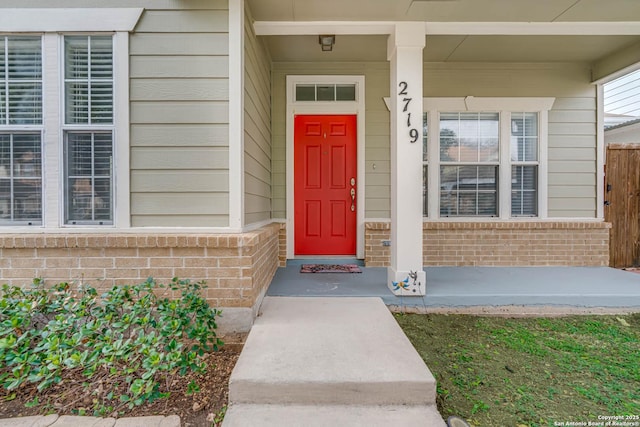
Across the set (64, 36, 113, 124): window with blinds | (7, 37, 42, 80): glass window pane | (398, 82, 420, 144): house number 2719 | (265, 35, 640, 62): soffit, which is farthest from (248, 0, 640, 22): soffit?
(7, 37, 42, 80): glass window pane

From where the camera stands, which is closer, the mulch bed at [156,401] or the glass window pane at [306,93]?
the mulch bed at [156,401]

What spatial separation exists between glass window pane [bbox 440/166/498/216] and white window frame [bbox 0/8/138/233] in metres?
3.46

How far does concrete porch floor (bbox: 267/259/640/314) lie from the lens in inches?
116

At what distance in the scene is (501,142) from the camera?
4137mm

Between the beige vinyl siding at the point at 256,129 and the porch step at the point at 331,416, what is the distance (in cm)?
140

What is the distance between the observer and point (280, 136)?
13.5ft

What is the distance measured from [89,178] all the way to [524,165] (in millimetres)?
4654

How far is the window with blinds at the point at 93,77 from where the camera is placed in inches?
95.8

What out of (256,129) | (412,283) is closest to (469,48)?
(256,129)

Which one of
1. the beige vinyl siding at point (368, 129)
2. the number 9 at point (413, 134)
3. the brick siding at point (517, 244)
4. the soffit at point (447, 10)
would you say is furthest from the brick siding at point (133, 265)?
the brick siding at point (517, 244)

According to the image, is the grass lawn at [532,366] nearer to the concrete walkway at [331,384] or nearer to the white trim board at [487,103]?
the concrete walkway at [331,384]

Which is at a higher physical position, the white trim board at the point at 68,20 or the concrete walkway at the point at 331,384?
the white trim board at the point at 68,20

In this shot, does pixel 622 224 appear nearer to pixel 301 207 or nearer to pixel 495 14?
pixel 495 14

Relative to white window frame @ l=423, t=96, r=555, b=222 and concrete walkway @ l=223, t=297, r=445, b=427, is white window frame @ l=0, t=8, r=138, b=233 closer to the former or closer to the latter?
concrete walkway @ l=223, t=297, r=445, b=427
